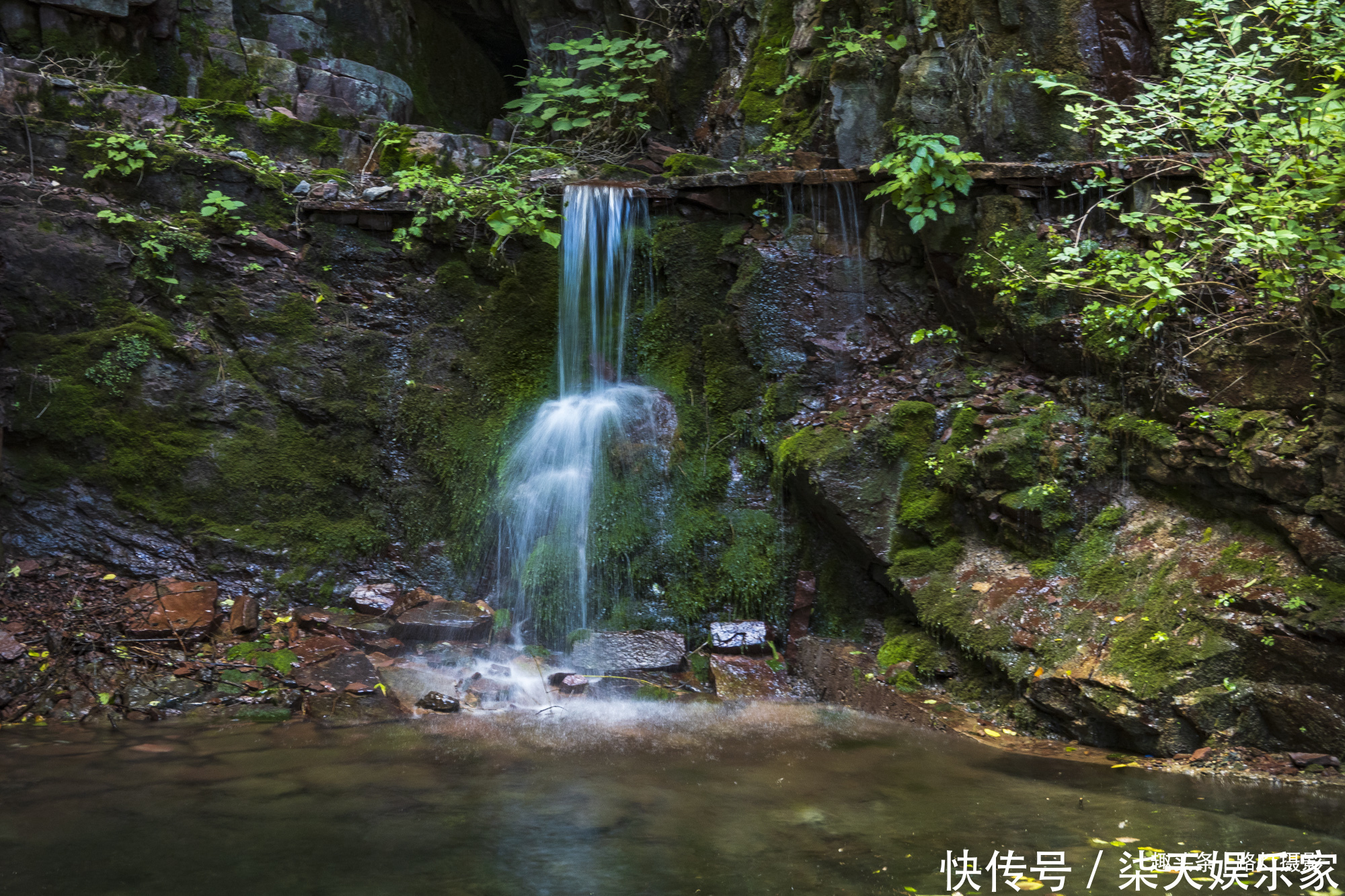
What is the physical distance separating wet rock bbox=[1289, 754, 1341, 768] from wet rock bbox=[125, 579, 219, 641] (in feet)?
21.2

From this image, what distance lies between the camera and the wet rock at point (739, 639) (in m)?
6.25

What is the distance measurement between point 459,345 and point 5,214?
3698 millimetres

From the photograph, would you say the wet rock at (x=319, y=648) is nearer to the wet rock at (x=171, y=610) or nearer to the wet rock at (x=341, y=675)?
the wet rock at (x=341, y=675)

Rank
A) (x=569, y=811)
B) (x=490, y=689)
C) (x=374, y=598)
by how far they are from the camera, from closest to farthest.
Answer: (x=569, y=811) → (x=490, y=689) → (x=374, y=598)

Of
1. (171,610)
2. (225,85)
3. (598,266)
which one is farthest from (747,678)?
(225,85)

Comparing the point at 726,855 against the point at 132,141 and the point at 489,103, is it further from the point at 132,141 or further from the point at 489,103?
the point at 489,103

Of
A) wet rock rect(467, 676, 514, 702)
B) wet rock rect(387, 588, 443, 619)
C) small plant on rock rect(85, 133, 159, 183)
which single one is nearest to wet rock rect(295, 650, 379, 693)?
wet rock rect(467, 676, 514, 702)

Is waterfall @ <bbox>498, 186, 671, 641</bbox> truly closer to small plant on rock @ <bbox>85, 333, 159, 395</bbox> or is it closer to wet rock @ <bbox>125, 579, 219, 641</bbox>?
wet rock @ <bbox>125, 579, 219, 641</bbox>

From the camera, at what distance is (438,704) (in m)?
5.29

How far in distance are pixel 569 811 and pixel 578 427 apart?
4297mm

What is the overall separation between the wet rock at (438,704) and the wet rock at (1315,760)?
180 inches

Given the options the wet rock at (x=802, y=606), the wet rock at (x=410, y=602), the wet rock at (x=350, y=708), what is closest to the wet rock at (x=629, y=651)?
the wet rock at (x=802, y=606)

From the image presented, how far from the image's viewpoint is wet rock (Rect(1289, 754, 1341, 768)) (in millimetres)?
4047

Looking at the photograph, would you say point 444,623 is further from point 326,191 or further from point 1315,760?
point 1315,760
